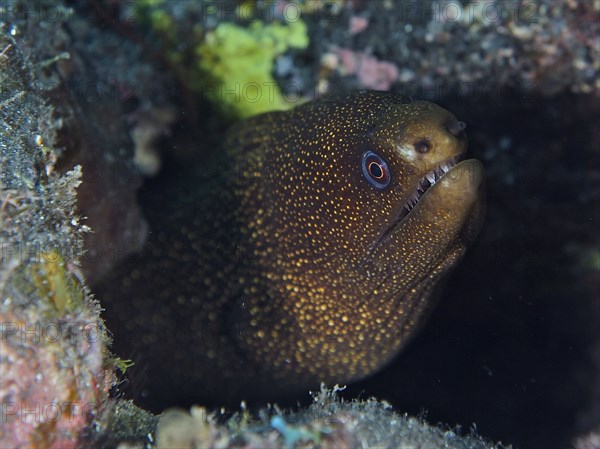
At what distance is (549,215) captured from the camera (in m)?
4.42

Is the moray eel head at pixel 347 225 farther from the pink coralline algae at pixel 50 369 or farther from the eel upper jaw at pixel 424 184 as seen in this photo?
the pink coralline algae at pixel 50 369

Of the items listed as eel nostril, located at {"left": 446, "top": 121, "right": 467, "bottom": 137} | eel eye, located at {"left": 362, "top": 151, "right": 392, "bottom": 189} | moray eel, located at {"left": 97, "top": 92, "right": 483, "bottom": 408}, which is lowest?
moray eel, located at {"left": 97, "top": 92, "right": 483, "bottom": 408}

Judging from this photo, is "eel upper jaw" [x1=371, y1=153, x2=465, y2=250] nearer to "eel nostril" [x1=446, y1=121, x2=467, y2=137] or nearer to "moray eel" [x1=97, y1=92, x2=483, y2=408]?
"moray eel" [x1=97, y1=92, x2=483, y2=408]

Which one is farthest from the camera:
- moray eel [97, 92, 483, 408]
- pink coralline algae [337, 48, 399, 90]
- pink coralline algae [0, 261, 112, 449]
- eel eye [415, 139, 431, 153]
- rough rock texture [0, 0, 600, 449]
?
pink coralline algae [337, 48, 399, 90]

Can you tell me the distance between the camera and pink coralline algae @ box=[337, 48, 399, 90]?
433 centimetres

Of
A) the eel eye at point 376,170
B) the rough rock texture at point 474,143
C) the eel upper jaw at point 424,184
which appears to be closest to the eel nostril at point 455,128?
the eel upper jaw at point 424,184

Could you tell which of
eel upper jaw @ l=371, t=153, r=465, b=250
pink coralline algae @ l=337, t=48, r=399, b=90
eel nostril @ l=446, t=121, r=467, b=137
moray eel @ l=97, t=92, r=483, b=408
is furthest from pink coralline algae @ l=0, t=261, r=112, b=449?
pink coralline algae @ l=337, t=48, r=399, b=90

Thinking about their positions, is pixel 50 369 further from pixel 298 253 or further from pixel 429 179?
pixel 429 179

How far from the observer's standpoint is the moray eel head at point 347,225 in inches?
96.6

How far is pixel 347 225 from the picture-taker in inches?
108

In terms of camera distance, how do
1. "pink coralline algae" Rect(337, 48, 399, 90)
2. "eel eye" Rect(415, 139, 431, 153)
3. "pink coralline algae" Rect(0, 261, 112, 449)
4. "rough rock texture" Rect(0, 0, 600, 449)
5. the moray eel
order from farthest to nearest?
"pink coralline algae" Rect(337, 48, 399, 90) < "rough rock texture" Rect(0, 0, 600, 449) < the moray eel < "eel eye" Rect(415, 139, 431, 153) < "pink coralline algae" Rect(0, 261, 112, 449)

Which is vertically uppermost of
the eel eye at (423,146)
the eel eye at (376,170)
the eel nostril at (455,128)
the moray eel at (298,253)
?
the eel nostril at (455,128)

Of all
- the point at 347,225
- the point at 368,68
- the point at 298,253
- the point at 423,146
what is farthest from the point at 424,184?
the point at 368,68

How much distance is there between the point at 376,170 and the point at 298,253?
0.79 metres
